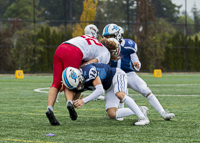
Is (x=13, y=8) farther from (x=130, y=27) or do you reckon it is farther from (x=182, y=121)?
(x=182, y=121)

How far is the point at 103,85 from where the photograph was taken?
5.66 metres

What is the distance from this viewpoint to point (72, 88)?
5.16 meters

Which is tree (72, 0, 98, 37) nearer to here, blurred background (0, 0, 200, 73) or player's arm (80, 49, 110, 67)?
blurred background (0, 0, 200, 73)

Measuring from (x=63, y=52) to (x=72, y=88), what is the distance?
69 cm

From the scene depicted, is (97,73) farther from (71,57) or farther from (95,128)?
(95,128)

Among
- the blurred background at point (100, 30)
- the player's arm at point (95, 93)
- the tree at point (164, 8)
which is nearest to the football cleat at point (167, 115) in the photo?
the player's arm at point (95, 93)

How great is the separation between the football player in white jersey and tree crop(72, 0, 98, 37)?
2238cm

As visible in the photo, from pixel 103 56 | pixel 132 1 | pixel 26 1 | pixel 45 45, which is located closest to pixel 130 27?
pixel 132 1

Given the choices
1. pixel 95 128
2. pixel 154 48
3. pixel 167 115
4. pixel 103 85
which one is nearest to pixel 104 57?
pixel 103 85

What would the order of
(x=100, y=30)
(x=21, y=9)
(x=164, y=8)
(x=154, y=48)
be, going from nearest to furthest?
(x=154, y=48) → (x=100, y=30) → (x=164, y=8) → (x=21, y=9)

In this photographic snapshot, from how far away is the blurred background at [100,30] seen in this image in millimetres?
26859

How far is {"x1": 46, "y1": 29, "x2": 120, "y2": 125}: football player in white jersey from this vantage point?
546cm

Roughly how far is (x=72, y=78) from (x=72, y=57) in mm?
571

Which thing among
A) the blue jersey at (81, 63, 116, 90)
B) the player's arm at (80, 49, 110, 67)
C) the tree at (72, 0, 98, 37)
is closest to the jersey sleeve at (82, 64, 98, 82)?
the blue jersey at (81, 63, 116, 90)
